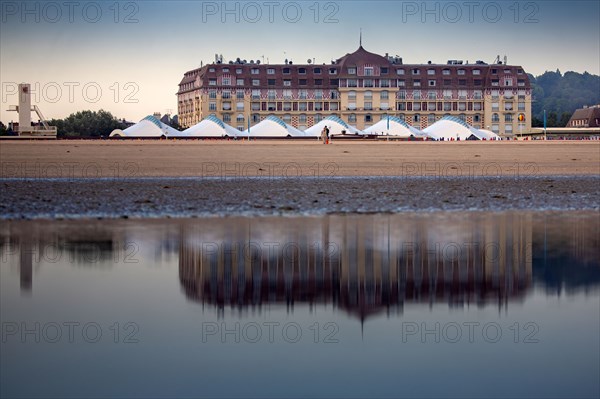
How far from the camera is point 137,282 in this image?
1158 centimetres

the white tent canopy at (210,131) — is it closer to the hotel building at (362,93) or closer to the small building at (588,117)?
the hotel building at (362,93)

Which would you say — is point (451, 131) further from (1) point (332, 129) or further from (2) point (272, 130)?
(2) point (272, 130)

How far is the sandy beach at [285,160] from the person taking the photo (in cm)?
4150

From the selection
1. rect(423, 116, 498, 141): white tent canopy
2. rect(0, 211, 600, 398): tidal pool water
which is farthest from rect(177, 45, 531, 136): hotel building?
rect(0, 211, 600, 398): tidal pool water

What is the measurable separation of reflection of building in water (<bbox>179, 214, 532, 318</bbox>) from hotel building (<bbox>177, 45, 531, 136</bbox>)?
4729 inches

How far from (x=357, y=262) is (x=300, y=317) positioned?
4181 millimetres

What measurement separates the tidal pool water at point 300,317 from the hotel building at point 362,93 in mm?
123857

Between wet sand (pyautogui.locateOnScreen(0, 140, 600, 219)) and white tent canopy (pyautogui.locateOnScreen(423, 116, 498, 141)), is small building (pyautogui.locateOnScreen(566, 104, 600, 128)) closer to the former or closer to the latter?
white tent canopy (pyautogui.locateOnScreen(423, 116, 498, 141))

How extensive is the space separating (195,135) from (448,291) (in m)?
82.3

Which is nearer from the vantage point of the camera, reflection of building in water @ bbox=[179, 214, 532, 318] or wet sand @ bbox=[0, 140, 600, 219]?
reflection of building in water @ bbox=[179, 214, 532, 318]

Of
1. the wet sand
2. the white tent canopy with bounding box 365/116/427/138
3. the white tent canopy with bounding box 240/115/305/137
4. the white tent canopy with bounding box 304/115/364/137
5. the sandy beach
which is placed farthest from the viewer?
the white tent canopy with bounding box 365/116/427/138

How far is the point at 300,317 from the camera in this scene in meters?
9.16

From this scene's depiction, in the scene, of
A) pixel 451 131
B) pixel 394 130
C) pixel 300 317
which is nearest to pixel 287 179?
pixel 300 317

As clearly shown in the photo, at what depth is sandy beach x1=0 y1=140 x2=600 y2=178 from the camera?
41500 mm
